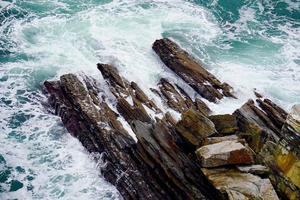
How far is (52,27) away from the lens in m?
34.6

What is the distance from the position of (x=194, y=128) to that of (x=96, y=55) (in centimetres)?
1413

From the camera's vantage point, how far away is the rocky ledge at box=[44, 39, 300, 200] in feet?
57.7

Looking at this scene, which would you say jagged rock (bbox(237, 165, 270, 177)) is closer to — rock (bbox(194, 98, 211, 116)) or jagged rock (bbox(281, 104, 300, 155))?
jagged rock (bbox(281, 104, 300, 155))

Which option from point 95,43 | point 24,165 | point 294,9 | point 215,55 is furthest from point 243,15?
point 24,165

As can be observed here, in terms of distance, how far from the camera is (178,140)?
1973 centimetres

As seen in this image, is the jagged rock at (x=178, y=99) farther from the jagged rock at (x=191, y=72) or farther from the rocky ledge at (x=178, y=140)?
the jagged rock at (x=191, y=72)

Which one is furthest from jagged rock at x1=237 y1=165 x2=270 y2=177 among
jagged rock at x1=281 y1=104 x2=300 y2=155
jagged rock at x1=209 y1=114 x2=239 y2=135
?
jagged rock at x1=209 y1=114 x2=239 y2=135

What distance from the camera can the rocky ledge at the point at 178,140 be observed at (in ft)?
57.7

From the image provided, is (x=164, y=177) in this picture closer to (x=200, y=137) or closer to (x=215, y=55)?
(x=200, y=137)

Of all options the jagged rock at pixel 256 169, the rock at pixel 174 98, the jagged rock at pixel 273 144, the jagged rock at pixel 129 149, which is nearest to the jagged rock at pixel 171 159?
the jagged rock at pixel 129 149

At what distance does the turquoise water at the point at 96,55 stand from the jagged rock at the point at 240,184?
596 centimetres

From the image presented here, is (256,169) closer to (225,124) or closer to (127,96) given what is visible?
(225,124)

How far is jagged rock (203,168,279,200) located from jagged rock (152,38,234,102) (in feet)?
34.0

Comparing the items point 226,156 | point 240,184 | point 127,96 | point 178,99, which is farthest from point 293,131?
point 127,96
